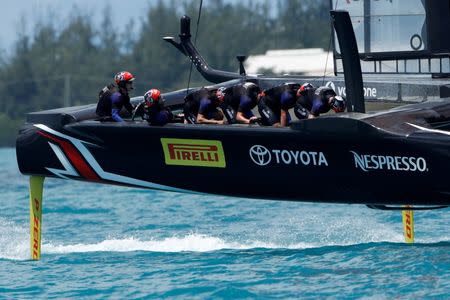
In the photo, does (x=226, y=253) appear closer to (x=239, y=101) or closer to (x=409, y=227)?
(x=239, y=101)

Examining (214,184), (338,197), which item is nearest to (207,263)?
(214,184)

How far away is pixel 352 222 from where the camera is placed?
1483cm

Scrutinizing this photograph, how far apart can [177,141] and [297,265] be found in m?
1.36

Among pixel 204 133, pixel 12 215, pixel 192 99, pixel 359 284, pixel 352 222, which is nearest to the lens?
pixel 359 284

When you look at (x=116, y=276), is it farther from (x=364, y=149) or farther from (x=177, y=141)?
(x=364, y=149)

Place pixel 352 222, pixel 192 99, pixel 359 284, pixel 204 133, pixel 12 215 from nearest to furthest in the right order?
pixel 359 284 → pixel 204 133 → pixel 192 99 → pixel 352 222 → pixel 12 215

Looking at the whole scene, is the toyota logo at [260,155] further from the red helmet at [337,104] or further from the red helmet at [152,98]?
the red helmet at [152,98]

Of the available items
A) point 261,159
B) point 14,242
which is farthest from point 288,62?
point 261,159

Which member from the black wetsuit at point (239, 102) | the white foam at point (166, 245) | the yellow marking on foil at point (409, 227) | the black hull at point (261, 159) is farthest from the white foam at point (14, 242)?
the yellow marking on foil at point (409, 227)

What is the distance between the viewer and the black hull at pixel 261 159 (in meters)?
10.0

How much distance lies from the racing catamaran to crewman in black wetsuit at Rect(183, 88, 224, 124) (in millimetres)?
507

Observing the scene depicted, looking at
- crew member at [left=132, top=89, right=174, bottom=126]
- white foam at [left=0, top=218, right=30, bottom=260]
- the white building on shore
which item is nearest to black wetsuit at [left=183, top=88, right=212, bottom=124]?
crew member at [left=132, top=89, right=174, bottom=126]

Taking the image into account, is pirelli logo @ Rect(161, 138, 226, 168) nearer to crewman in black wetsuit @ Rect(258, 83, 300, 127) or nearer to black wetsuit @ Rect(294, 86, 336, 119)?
crewman in black wetsuit @ Rect(258, 83, 300, 127)

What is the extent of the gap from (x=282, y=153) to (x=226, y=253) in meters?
1.78
